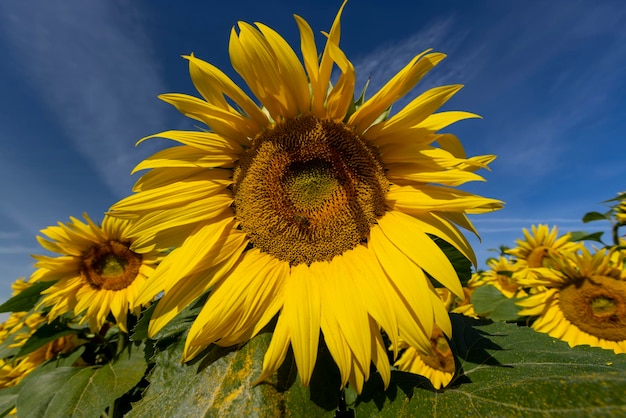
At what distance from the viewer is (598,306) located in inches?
179

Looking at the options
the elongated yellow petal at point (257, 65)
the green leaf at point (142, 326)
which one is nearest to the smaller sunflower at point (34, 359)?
the green leaf at point (142, 326)

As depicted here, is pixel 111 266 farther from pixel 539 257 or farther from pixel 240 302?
pixel 539 257

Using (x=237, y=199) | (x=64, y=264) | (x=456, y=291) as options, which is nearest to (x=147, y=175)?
(x=237, y=199)

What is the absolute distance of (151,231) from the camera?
1876mm

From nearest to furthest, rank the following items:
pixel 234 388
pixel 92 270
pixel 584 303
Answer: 1. pixel 234 388
2. pixel 92 270
3. pixel 584 303

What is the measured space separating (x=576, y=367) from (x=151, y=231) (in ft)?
6.16

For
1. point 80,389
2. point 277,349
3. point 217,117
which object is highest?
point 217,117

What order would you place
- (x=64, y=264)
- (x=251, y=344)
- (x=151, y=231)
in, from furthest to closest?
(x=64, y=264) < (x=151, y=231) < (x=251, y=344)

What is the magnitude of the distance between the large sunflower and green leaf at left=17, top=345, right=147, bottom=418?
1989mm

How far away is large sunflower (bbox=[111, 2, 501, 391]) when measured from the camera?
5.36 feet

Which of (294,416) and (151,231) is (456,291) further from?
(151,231)

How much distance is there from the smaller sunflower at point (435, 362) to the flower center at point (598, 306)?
5.84 ft

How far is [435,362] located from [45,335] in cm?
408

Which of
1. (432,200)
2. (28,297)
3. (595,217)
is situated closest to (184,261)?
(432,200)
